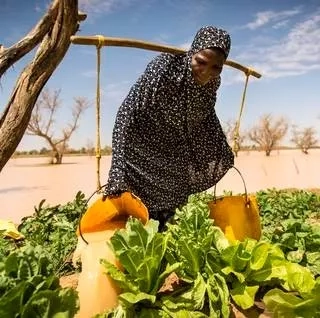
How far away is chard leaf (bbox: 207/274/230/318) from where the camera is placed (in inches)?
105

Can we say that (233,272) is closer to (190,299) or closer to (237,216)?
(190,299)

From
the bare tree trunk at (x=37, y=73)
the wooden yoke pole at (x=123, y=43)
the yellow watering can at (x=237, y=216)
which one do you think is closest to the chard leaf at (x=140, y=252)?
the yellow watering can at (x=237, y=216)

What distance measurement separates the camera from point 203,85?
3629 mm

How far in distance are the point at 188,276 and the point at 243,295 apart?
329 millimetres

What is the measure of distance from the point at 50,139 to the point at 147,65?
2003cm

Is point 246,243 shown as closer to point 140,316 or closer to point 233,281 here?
point 233,281

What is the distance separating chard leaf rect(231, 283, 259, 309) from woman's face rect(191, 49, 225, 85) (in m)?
1.40

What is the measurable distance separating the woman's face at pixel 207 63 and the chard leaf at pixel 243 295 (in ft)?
4.60

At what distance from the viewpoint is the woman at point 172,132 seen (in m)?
3.34

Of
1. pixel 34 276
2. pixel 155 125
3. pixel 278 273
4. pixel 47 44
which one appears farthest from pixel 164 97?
pixel 47 44

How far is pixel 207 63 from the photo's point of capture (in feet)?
10.8

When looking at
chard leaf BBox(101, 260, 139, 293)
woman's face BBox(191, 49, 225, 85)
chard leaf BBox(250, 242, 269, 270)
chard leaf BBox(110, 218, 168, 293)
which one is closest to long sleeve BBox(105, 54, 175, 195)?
woman's face BBox(191, 49, 225, 85)

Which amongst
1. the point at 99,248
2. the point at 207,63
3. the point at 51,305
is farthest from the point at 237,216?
the point at 51,305

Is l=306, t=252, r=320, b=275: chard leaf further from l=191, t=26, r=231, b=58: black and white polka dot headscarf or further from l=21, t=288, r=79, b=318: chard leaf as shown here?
l=21, t=288, r=79, b=318: chard leaf
